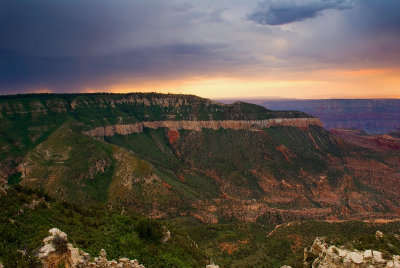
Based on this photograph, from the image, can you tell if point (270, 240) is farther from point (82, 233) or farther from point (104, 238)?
point (82, 233)

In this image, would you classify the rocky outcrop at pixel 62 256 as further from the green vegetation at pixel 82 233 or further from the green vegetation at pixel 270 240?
the green vegetation at pixel 270 240

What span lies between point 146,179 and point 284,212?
65.7 meters

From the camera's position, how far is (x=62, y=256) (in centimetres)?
2566

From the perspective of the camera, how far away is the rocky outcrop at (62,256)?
24.6m

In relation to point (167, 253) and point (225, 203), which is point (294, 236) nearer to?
point (167, 253)

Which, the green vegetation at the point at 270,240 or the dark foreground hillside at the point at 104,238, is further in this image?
the green vegetation at the point at 270,240

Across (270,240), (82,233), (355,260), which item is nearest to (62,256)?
(82,233)

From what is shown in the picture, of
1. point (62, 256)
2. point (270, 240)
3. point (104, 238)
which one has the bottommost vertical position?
point (270, 240)

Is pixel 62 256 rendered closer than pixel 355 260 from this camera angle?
Yes

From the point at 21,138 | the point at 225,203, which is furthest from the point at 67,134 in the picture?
the point at 225,203

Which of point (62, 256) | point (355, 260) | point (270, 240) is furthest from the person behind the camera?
point (270, 240)

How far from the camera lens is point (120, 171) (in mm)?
132000

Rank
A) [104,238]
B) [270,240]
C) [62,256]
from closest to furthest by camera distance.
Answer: [62,256], [104,238], [270,240]

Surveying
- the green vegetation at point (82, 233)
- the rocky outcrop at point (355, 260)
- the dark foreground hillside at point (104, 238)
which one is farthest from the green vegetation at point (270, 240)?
the rocky outcrop at point (355, 260)
